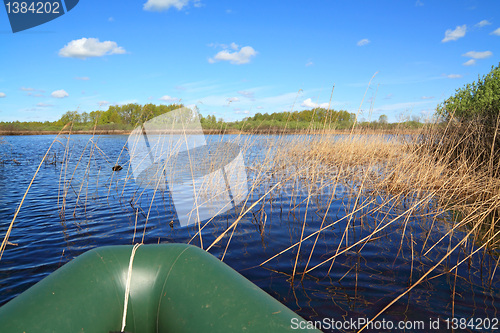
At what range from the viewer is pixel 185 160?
189 inches

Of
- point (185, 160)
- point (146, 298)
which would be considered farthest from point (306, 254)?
point (185, 160)

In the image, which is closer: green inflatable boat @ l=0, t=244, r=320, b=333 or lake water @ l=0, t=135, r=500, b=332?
green inflatable boat @ l=0, t=244, r=320, b=333

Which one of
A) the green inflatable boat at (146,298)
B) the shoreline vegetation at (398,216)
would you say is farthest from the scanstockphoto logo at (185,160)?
the green inflatable boat at (146,298)

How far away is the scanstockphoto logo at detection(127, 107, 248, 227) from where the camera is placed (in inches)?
140

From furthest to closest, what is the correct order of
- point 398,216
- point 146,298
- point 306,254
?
point 306,254, point 398,216, point 146,298

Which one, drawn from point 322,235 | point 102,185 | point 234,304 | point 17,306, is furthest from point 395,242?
point 102,185

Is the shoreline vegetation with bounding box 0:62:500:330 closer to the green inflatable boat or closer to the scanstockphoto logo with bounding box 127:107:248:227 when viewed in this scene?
the scanstockphoto logo with bounding box 127:107:248:227

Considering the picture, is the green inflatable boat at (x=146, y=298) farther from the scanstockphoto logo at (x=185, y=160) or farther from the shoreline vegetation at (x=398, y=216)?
the scanstockphoto logo at (x=185, y=160)

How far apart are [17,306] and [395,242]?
3.03 metres

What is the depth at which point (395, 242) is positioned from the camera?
3012mm

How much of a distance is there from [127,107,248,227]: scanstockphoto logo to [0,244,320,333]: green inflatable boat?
68.5 inches

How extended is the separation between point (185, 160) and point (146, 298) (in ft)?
12.0

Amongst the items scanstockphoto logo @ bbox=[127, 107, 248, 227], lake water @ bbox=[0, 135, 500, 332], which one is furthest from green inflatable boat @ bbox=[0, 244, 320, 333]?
scanstockphoto logo @ bbox=[127, 107, 248, 227]

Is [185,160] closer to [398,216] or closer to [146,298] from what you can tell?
[398,216]
